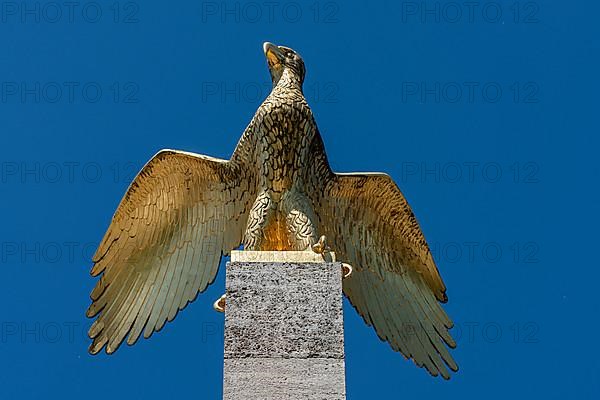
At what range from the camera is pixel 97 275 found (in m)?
6.85

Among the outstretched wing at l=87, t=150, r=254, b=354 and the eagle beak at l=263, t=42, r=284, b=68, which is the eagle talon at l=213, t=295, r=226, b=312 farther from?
the eagle beak at l=263, t=42, r=284, b=68

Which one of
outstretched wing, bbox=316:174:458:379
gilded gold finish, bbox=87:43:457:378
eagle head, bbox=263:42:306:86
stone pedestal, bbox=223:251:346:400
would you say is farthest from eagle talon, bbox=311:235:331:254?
eagle head, bbox=263:42:306:86

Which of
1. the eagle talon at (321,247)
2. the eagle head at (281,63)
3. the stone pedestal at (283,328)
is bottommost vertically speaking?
the stone pedestal at (283,328)

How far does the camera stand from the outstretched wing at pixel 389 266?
271 inches

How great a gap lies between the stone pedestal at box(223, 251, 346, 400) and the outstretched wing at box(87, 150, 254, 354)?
1129 mm

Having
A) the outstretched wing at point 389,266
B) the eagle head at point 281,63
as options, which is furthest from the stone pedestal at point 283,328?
the eagle head at point 281,63

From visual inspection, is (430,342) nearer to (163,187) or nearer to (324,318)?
(324,318)

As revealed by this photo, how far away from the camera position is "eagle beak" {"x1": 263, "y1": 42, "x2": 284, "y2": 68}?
22.9ft

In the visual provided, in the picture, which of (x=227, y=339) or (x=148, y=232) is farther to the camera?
(x=148, y=232)

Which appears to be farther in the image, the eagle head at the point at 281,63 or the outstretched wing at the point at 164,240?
the eagle head at the point at 281,63

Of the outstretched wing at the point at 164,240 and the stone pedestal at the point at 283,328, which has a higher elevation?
the outstretched wing at the point at 164,240

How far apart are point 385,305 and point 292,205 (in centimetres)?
135

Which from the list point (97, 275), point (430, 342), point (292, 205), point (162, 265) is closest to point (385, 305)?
point (430, 342)

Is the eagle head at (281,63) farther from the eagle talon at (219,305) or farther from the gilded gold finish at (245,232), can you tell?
the eagle talon at (219,305)
